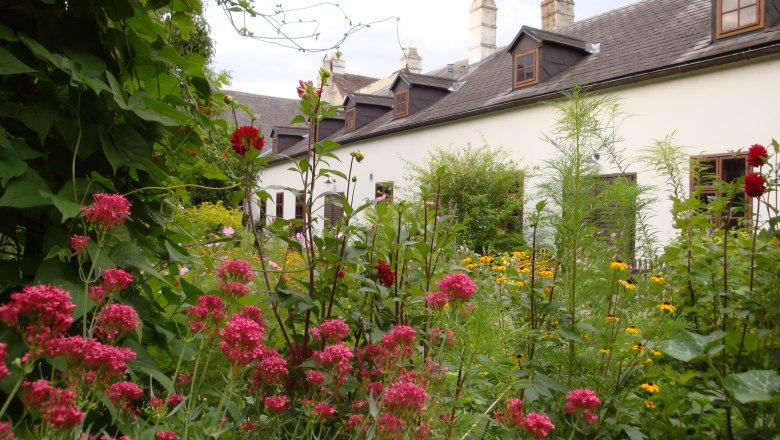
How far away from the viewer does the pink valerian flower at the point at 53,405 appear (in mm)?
691

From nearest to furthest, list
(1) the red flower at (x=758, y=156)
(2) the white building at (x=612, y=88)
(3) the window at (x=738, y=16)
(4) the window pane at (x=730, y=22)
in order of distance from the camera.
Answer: (1) the red flower at (x=758, y=156) < (2) the white building at (x=612, y=88) < (3) the window at (x=738, y=16) < (4) the window pane at (x=730, y=22)

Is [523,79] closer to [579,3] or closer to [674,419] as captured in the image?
[579,3]

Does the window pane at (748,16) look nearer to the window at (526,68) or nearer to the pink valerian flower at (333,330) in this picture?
the window at (526,68)

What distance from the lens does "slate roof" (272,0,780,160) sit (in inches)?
368

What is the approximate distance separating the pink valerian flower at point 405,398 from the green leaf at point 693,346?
3.32 feet

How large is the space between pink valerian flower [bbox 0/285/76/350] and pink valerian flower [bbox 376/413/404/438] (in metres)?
0.55

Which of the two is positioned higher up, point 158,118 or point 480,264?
point 158,118

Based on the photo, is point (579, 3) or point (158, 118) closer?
point (158, 118)

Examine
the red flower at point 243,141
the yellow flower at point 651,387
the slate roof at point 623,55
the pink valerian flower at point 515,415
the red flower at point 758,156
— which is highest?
the slate roof at point 623,55

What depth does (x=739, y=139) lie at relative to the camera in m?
8.74

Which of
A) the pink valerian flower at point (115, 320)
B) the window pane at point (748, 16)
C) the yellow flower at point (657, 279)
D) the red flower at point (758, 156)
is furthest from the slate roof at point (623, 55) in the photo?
the pink valerian flower at point (115, 320)

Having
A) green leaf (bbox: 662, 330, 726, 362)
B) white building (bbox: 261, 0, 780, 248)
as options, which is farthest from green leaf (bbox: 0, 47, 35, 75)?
white building (bbox: 261, 0, 780, 248)

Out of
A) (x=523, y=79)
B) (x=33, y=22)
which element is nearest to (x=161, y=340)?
(x=33, y=22)

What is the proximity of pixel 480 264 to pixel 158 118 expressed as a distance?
11.9 feet
